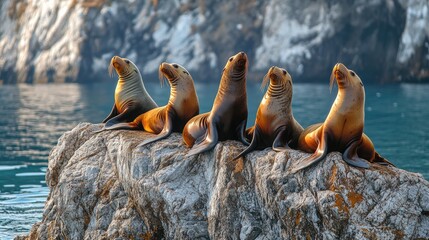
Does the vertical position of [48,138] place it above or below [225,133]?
below

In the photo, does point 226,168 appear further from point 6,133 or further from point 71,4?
point 71,4

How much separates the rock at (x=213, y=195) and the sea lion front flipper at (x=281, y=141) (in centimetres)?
27

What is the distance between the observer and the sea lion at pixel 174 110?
1184cm

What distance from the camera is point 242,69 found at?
36.2 ft

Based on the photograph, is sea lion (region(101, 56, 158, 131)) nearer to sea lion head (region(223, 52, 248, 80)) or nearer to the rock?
the rock

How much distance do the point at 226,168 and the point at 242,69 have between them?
181cm

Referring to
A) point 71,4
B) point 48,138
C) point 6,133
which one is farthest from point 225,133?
point 71,4

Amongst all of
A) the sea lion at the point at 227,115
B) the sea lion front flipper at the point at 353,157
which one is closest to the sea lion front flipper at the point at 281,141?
the sea lion at the point at 227,115

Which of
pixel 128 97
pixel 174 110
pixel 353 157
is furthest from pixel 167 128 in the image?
pixel 353 157

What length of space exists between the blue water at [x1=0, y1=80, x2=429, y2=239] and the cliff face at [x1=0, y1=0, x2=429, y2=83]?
3441 millimetres

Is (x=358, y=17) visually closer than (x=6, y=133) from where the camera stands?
No

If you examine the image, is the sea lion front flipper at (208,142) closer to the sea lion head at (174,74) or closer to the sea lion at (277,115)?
the sea lion at (277,115)

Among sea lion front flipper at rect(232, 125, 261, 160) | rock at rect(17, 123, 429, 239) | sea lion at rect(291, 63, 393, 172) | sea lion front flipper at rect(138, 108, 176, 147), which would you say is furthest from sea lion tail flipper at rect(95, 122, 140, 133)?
sea lion at rect(291, 63, 393, 172)

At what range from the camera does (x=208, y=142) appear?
10.4 m
